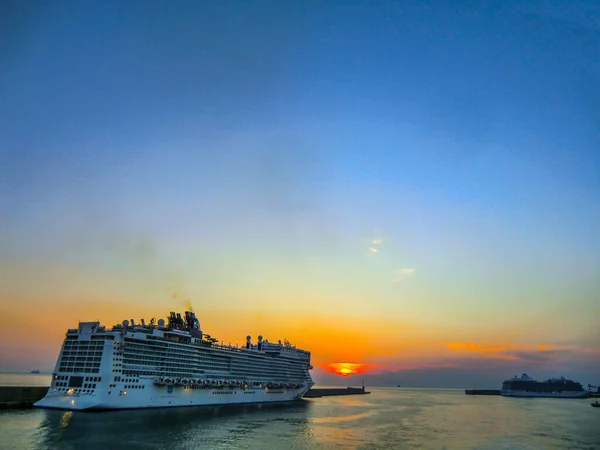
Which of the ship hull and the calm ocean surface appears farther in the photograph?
the ship hull

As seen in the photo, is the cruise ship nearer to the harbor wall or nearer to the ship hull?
the ship hull

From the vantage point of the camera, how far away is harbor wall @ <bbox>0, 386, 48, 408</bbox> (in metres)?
55.5

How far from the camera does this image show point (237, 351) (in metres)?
87.3

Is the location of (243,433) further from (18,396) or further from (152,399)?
(18,396)

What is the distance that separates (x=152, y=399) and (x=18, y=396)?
1861 cm

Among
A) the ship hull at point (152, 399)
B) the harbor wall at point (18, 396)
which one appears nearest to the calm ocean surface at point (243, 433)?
the ship hull at point (152, 399)

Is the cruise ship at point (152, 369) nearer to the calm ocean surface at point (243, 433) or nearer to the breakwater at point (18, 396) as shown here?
the calm ocean surface at point (243, 433)

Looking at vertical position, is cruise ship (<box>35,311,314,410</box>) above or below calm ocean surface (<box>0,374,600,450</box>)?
above

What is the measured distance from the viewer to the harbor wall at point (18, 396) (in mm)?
55531

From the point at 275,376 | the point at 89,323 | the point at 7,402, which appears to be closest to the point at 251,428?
the point at 89,323

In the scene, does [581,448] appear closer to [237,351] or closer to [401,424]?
[401,424]

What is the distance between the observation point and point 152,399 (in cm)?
5997

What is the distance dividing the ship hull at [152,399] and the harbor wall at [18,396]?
4266 mm

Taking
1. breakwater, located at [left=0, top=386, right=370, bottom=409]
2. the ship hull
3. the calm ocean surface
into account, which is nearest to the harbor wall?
breakwater, located at [left=0, top=386, right=370, bottom=409]
